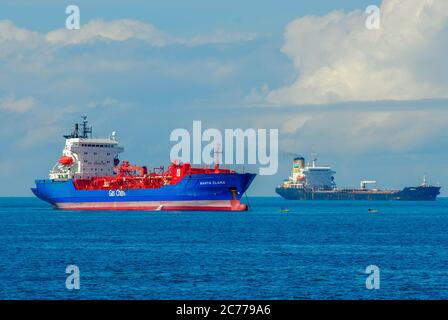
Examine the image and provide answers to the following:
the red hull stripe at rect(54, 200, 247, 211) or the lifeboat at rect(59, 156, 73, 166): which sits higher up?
the lifeboat at rect(59, 156, 73, 166)

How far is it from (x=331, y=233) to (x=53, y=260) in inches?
1426

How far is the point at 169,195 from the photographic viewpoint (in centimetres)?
11812

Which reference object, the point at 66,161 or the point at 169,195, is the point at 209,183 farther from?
the point at 66,161

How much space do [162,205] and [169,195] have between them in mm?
2807

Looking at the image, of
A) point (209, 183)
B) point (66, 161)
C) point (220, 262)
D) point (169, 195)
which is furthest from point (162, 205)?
point (220, 262)

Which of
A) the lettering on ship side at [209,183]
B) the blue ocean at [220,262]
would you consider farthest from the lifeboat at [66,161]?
the blue ocean at [220,262]

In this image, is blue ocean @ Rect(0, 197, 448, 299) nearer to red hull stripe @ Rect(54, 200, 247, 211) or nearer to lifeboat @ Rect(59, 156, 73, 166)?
red hull stripe @ Rect(54, 200, 247, 211)

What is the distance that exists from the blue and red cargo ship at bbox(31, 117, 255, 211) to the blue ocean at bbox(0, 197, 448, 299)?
2689 centimetres

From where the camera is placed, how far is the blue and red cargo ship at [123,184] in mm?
115562

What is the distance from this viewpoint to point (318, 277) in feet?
151

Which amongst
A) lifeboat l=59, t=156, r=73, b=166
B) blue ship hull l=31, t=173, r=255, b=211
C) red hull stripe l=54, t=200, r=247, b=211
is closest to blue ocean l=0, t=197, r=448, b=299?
blue ship hull l=31, t=173, r=255, b=211

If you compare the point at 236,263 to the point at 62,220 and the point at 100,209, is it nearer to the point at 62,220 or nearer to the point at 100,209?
the point at 62,220

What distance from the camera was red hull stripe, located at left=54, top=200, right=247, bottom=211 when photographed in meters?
117
